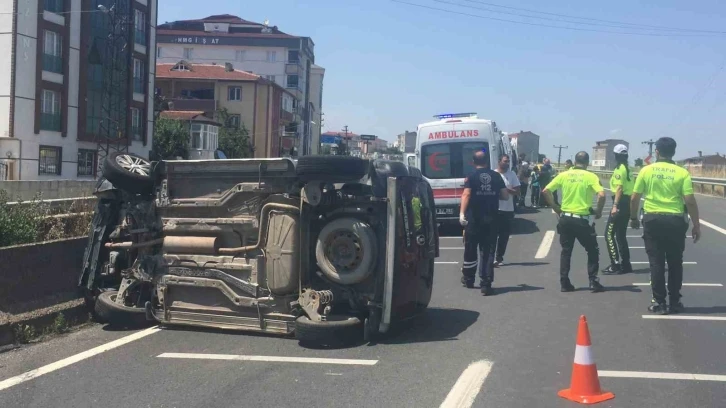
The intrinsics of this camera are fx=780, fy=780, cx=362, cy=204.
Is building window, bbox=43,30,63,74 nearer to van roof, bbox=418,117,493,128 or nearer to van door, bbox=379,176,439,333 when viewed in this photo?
van roof, bbox=418,117,493,128

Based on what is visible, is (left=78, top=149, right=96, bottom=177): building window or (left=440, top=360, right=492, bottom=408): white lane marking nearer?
(left=440, top=360, right=492, bottom=408): white lane marking

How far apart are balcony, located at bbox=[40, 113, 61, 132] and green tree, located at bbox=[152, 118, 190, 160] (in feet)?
43.1

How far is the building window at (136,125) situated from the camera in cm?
5294

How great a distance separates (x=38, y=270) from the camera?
8344 mm

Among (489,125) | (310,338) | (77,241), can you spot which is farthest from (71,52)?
(310,338)

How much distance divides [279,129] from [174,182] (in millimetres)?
72478

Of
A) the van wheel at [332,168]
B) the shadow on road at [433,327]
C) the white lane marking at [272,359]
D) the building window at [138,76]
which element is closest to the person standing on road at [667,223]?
the shadow on road at [433,327]

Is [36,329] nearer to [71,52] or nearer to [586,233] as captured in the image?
[586,233]

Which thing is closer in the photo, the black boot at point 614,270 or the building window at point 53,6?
the black boot at point 614,270

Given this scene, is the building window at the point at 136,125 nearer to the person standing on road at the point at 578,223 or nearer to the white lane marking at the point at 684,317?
the person standing on road at the point at 578,223

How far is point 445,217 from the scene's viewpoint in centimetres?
1850

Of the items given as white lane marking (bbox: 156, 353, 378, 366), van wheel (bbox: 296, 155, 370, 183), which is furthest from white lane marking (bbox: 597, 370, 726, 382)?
van wheel (bbox: 296, 155, 370, 183)

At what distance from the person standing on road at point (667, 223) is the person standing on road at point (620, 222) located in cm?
290

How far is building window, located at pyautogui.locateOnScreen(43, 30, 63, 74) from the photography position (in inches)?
1711
